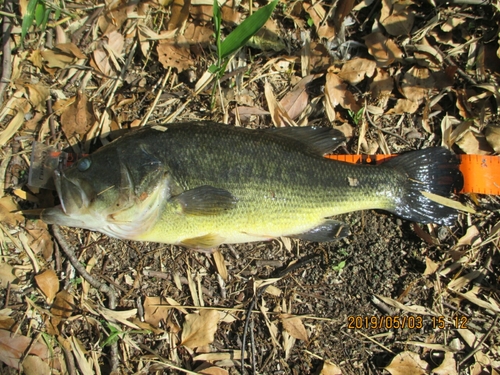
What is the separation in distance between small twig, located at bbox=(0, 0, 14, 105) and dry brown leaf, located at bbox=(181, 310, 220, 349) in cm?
291

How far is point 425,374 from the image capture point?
11.1ft

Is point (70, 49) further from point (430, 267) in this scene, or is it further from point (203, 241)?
point (430, 267)

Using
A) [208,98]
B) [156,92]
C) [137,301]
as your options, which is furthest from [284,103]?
[137,301]

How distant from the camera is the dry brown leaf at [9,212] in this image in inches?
A: 136

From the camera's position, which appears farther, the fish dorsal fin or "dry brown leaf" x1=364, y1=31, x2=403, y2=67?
"dry brown leaf" x1=364, y1=31, x2=403, y2=67

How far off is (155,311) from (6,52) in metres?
2.99

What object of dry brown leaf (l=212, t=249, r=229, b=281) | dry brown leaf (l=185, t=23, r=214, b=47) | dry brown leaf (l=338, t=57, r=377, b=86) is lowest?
dry brown leaf (l=212, t=249, r=229, b=281)

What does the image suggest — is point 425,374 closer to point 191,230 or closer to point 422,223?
point 422,223

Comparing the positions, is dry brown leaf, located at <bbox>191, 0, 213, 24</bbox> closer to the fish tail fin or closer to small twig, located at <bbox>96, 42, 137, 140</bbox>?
small twig, located at <bbox>96, 42, 137, 140</bbox>

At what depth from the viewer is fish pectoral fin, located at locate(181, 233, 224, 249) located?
3.08 meters

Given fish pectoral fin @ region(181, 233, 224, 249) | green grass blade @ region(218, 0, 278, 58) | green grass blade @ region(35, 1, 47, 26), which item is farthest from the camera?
green grass blade @ region(35, 1, 47, 26)

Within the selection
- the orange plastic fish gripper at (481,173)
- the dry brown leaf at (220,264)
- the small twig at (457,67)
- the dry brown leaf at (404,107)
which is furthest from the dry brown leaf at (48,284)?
the small twig at (457,67)

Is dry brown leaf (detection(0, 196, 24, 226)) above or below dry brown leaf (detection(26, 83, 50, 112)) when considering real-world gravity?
below

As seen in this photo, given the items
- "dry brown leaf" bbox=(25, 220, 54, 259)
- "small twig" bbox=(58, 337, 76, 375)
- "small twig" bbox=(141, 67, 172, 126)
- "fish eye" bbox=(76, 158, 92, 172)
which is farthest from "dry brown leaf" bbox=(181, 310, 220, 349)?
"small twig" bbox=(141, 67, 172, 126)
